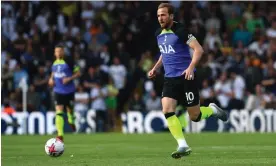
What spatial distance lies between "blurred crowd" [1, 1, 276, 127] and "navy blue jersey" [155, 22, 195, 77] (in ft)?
44.6

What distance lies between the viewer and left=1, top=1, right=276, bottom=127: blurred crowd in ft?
86.3

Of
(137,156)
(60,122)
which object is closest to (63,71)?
Answer: (60,122)

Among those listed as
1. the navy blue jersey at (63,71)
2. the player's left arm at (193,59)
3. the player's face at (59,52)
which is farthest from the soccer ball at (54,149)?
the navy blue jersey at (63,71)

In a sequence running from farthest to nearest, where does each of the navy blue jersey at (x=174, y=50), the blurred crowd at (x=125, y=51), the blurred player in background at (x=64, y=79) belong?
the blurred crowd at (x=125, y=51), the blurred player in background at (x=64, y=79), the navy blue jersey at (x=174, y=50)

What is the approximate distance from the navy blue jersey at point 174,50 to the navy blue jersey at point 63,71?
757cm

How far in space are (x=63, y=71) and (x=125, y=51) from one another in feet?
27.7

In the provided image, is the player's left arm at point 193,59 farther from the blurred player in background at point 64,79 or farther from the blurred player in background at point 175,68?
the blurred player in background at point 64,79

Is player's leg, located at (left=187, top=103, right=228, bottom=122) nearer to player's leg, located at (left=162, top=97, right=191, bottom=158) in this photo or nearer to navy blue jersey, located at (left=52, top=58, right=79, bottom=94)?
player's leg, located at (left=162, top=97, right=191, bottom=158)

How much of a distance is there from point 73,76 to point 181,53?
7514mm

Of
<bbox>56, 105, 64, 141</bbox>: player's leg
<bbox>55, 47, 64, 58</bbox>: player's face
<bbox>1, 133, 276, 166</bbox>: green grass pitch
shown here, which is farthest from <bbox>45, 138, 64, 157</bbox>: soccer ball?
<bbox>55, 47, 64, 58</bbox>: player's face

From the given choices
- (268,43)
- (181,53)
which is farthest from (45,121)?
(181,53)

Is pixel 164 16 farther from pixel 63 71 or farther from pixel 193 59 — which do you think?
pixel 63 71

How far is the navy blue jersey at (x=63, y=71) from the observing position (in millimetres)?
19594

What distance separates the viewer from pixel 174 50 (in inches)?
478
